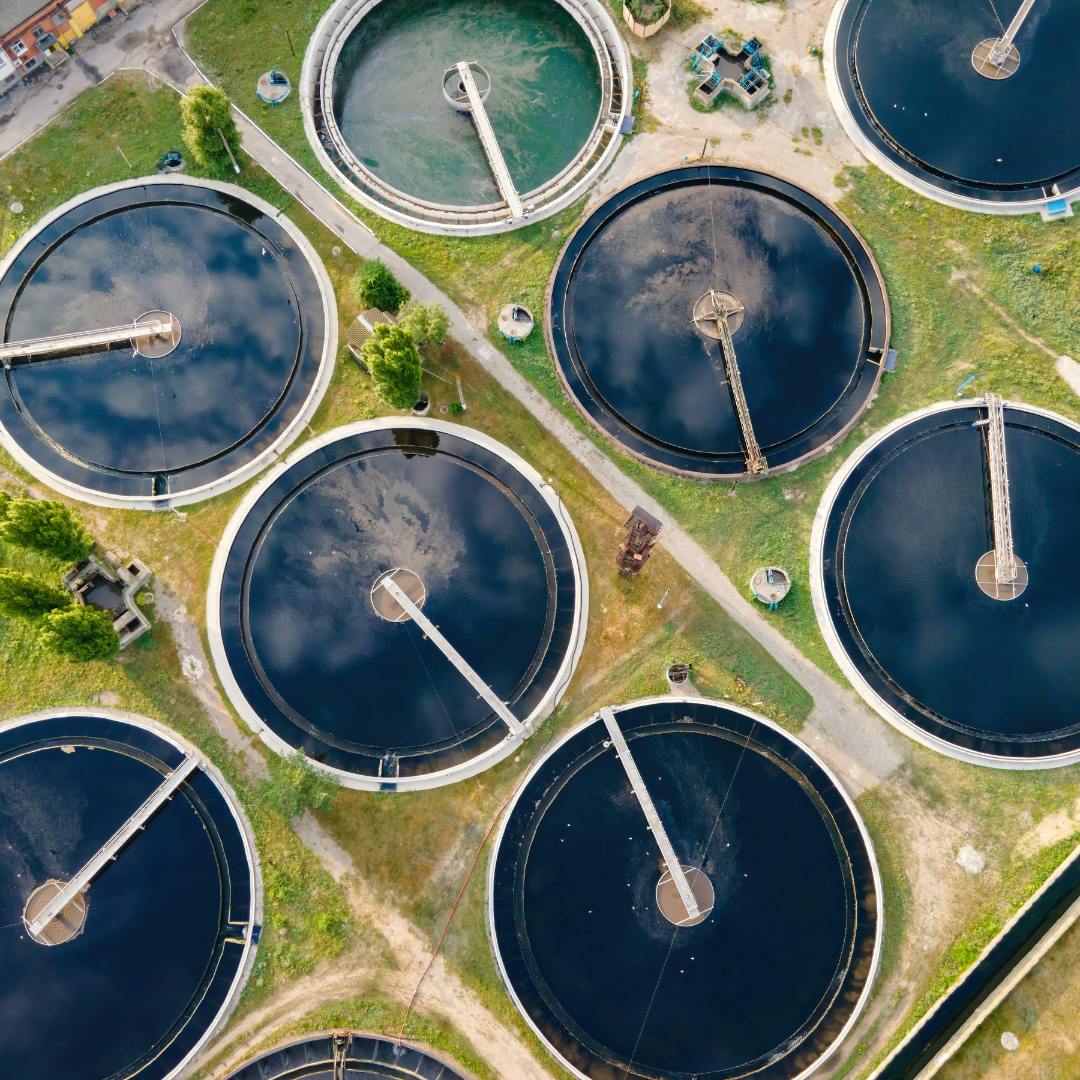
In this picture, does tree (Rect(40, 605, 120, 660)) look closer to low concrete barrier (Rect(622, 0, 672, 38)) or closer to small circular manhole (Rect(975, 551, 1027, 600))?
small circular manhole (Rect(975, 551, 1027, 600))

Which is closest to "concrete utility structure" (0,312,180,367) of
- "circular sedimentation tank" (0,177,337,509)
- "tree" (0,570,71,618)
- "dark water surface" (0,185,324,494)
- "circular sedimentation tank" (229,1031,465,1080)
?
"circular sedimentation tank" (0,177,337,509)

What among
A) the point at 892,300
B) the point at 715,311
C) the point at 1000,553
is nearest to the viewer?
the point at 1000,553

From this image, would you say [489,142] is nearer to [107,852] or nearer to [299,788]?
[299,788]

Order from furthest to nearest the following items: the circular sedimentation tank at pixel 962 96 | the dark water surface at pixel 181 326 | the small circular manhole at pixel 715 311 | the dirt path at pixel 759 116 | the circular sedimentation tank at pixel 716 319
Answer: the dirt path at pixel 759 116, the circular sedimentation tank at pixel 962 96, the small circular manhole at pixel 715 311, the circular sedimentation tank at pixel 716 319, the dark water surface at pixel 181 326

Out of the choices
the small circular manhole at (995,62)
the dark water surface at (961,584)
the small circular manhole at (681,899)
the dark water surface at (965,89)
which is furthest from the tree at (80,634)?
the small circular manhole at (995,62)

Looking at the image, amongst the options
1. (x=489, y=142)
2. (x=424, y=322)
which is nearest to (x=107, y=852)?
(x=424, y=322)

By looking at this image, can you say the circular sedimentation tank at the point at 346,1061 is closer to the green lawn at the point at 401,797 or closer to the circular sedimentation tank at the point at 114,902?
the green lawn at the point at 401,797

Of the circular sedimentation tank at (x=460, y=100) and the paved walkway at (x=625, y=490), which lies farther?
the circular sedimentation tank at (x=460, y=100)
